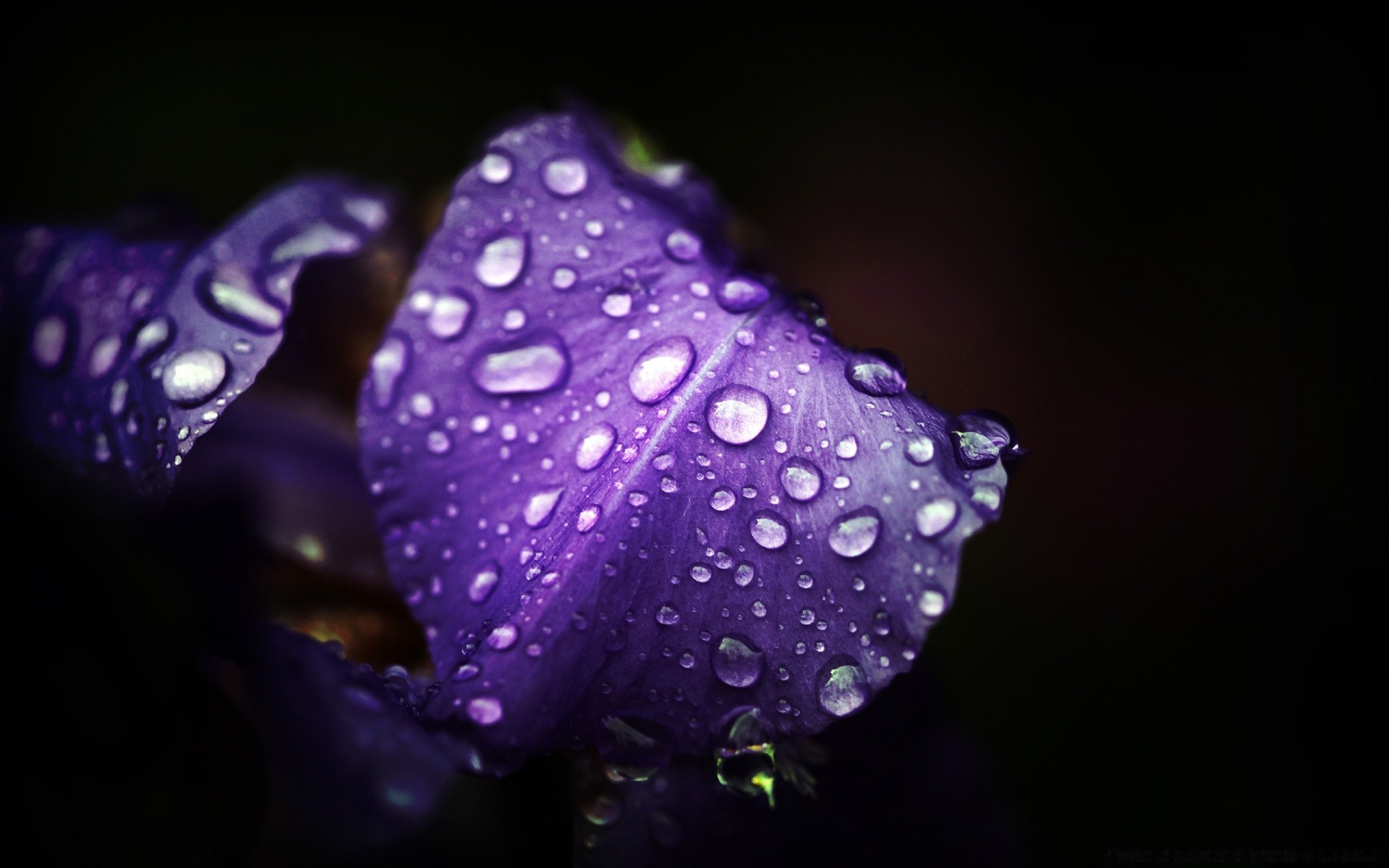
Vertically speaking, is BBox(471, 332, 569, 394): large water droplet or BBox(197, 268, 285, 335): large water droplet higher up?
BBox(471, 332, 569, 394): large water droplet

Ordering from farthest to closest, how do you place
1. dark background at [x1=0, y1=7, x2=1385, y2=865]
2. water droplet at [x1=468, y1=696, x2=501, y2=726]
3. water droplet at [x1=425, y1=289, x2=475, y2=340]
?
dark background at [x1=0, y1=7, x2=1385, y2=865] → water droplet at [x1=425, y1=289, x2=475, y2=340] → water droplet at [x1=468, y1=696, x2=501, y2=726]

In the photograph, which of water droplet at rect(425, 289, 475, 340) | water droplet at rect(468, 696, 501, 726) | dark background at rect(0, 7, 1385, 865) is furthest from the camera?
dark background at rect(0, 7, 1385, 865)

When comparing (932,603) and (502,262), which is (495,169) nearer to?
(502,262)

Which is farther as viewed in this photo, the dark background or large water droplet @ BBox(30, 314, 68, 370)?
the dark background

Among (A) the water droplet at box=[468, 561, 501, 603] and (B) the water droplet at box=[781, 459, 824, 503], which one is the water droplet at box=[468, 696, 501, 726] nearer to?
(A) the water droplet at box=[468, 561, 501, 603]

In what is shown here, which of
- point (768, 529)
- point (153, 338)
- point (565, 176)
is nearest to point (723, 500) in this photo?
point (768, 529)

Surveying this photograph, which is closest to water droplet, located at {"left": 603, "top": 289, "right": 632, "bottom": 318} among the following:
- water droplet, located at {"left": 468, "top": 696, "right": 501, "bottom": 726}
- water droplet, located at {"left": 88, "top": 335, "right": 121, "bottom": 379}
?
water droplet, located at {"left": 468, "top": 696, "right": 501, "bottom": 726}

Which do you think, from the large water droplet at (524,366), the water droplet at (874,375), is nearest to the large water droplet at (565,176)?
the large water droplet at (524,366)
